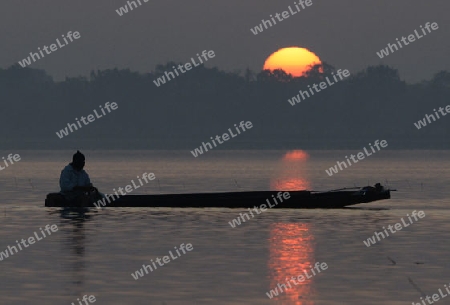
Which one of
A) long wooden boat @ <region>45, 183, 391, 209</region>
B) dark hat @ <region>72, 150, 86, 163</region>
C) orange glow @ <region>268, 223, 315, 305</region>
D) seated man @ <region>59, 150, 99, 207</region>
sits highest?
dark hat @ <region>72, 150, 86, 163</region>

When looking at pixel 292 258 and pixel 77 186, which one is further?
pixel 77 186

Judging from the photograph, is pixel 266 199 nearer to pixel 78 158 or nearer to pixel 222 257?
pixel 78 158

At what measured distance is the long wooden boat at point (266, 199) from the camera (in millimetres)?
42281

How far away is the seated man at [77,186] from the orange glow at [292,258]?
775cm

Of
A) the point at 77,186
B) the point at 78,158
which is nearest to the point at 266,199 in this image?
the point at 77,186

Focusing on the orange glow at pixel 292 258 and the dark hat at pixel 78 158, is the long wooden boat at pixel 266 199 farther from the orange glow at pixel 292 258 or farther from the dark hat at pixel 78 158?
the orange glow at pixel 292 258

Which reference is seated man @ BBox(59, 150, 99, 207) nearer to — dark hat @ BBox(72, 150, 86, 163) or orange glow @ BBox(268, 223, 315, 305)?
dark hat @ BBox(72, 150, 86, 163)

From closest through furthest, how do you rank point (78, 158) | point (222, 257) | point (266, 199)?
point (222, 257)
point (78, 158)
point (266, 199)

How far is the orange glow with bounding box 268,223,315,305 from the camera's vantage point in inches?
776

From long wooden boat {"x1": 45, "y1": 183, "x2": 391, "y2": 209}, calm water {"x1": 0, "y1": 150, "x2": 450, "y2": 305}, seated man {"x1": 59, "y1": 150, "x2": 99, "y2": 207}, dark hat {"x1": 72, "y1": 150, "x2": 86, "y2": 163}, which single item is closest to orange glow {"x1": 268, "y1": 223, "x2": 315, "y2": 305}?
calm water {"x1": 0, "y1": 150, "x2": 450, "y2": 305}

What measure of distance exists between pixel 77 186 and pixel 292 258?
15.9 meters

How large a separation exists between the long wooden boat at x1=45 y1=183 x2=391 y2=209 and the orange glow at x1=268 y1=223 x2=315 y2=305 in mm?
6600

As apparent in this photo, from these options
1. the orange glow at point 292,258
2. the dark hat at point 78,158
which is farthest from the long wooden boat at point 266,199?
the orange glow at point 292,258

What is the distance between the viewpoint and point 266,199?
42.8 meters
